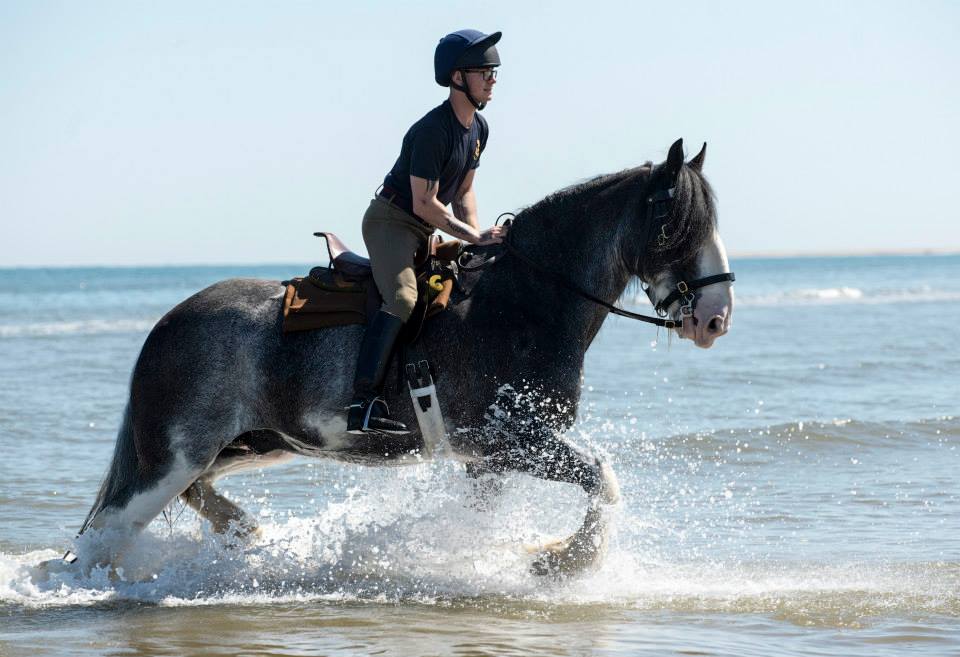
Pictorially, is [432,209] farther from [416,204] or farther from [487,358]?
[487,358]

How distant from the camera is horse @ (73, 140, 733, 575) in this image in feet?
19.0

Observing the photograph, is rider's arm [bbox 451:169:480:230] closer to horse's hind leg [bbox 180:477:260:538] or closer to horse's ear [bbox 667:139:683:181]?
horse's ear [bbox 667:139:683:181]

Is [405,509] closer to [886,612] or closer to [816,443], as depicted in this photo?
[886,612]

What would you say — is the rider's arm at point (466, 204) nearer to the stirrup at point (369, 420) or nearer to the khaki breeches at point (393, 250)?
the khaki breeches at point (393, 250)

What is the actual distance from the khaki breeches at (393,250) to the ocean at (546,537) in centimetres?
117

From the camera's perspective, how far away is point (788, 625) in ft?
18.5

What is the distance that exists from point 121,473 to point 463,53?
9.84 ft

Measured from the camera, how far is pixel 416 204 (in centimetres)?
586

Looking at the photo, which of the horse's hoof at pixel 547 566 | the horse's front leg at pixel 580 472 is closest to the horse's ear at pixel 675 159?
the horse's front leg at pixel 580 472

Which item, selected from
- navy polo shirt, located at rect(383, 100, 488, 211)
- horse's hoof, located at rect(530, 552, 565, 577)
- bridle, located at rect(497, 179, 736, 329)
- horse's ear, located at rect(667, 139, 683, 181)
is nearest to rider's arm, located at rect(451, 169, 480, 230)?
navy polo shirt, located at rect(383, 100, 488, 211)

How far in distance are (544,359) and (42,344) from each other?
22260 mm

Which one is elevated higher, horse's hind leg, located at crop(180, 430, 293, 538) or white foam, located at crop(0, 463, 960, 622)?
horse's hind leg, located at crop(180, 430, 293, 538)

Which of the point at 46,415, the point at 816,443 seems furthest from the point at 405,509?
the point at 46,415

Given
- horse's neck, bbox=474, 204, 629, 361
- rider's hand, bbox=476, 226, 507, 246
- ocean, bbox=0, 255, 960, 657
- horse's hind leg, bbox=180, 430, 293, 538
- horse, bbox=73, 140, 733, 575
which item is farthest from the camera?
horse's hind leg, bbox=180, 430, 293, 538
